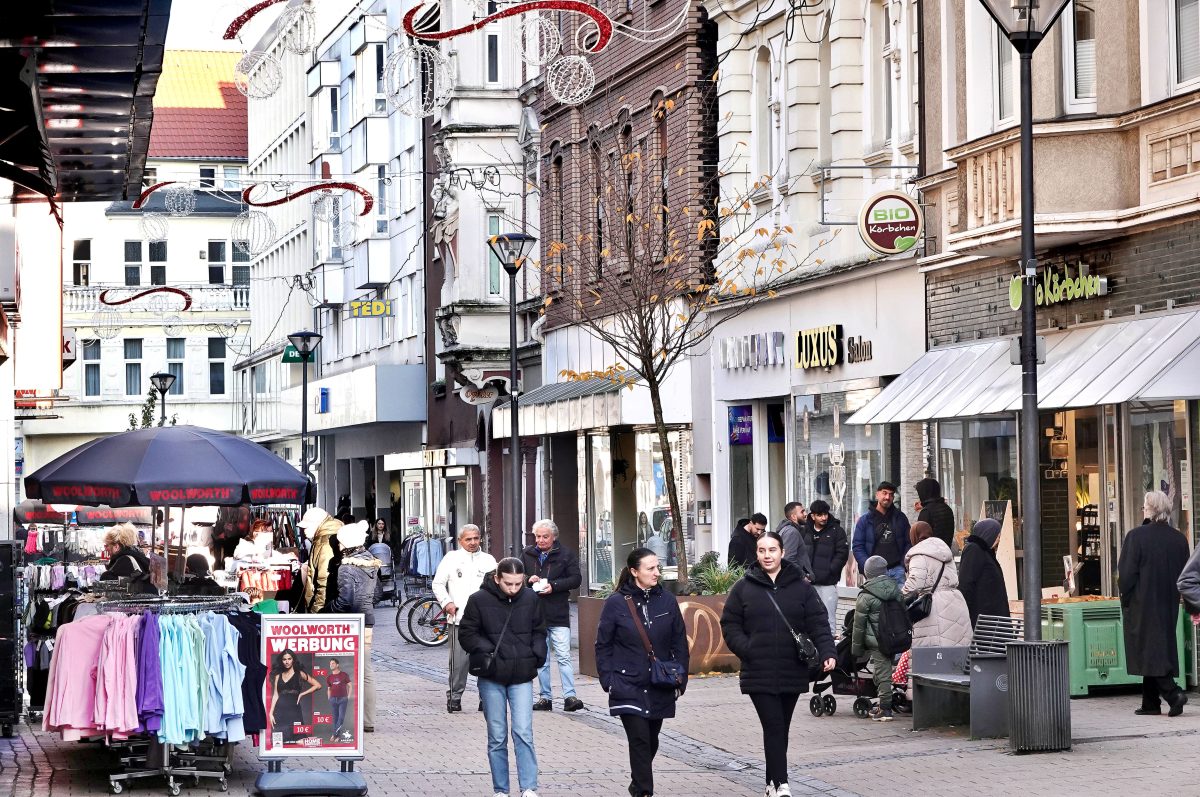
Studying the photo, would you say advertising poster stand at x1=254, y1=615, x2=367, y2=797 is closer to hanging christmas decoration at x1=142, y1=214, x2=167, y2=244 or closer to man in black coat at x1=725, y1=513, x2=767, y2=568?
man in black coat at x1=725, y1=513, x2=767, y2=568

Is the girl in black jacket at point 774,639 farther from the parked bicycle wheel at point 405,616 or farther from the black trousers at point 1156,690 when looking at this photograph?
the parked bicycle wheel at point 405,616

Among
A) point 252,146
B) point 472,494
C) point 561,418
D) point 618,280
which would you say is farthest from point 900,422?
point 252,146

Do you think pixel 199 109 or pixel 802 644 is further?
pixel 199 109

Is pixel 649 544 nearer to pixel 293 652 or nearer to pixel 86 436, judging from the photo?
pixel 293 652

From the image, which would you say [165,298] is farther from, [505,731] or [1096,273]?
[505,731]

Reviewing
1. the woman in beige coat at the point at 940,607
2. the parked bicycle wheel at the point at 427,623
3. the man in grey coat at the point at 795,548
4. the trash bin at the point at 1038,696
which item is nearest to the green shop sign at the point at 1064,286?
the man in grey coat at the point at 795,548

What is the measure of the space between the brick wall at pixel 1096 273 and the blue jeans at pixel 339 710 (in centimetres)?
880

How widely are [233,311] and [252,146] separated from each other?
22.4ft

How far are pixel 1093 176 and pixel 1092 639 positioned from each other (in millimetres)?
4479

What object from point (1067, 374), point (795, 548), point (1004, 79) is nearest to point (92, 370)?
point (795, 548)

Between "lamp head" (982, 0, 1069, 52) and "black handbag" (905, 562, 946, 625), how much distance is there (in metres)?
4.35

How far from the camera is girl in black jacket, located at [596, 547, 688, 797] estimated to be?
1296 centimetres

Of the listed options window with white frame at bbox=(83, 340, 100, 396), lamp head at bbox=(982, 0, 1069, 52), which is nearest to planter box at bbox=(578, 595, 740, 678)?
lamp head at bbox=(982, 0, 1069, 52)

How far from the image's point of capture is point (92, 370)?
273 feet
